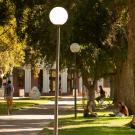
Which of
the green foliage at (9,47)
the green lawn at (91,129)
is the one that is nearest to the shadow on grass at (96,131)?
the green lawn at (91,129)

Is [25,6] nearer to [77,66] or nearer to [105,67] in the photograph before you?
[77,66]

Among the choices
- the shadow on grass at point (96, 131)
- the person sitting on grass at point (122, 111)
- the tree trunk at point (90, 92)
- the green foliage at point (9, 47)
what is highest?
the green foliage at point (9, 47)

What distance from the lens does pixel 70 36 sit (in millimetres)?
26688

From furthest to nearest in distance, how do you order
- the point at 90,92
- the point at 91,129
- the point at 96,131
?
the point at 90,92, the point at 91,129, the point at 96,131

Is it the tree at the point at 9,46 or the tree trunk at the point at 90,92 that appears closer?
the tree trunk at the point at 90,92

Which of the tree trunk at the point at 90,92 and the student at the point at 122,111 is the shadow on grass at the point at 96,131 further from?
the tree trunk at the point at 90,92

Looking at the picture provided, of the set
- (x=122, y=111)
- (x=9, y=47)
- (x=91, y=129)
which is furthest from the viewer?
(x=9, y=47)

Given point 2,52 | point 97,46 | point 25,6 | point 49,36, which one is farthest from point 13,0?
point 2,52

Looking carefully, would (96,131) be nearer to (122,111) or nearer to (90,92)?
(122,111)

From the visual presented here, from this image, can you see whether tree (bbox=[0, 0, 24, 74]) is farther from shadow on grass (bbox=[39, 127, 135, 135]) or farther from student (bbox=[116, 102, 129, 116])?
shadow on grass (bbox=[39, 127, 135, 135])

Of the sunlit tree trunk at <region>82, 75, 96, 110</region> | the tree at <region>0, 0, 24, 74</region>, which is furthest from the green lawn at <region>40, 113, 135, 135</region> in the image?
the tree at <region>0, 0, 24, 74</region>

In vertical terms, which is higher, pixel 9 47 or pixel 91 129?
pixel 9 47

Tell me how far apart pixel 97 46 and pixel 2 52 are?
1763 centimetres

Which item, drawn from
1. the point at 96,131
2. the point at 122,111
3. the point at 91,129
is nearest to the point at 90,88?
the point at 122,111
